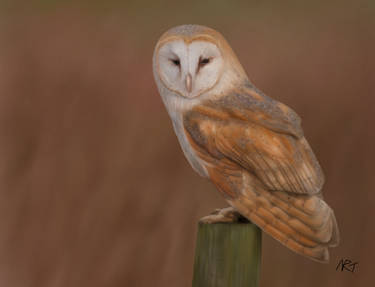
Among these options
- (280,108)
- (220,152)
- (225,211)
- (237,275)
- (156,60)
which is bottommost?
(237,275)

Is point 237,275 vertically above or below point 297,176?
below

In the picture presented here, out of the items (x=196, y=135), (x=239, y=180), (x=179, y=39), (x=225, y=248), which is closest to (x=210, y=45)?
(x=179, y=39)

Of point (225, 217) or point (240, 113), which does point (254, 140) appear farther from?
point (225, 217)

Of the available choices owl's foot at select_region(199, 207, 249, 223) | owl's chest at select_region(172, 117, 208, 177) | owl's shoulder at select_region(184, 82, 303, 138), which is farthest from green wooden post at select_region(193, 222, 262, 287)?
owl's shoulder at select_region(184, 82, 303, 138)

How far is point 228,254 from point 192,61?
622 millimetres

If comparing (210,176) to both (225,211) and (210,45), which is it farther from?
(210,45)

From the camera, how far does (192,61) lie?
2041mm

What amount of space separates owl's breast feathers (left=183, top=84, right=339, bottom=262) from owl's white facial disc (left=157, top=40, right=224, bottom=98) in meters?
0.07

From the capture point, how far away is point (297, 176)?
6.89 feet

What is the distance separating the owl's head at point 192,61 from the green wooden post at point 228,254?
0.44m

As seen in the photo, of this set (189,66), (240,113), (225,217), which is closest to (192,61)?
(189,66)

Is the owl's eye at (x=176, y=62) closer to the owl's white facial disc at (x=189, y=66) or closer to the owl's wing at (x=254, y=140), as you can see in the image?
the owl's white facial disc at (x=189, y=66)

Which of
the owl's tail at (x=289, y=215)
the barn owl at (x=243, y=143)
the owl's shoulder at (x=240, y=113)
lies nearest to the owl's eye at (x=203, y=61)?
the barn owl at (x=243, y=143)

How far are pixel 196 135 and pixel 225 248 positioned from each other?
38 centimetres
